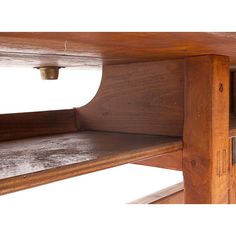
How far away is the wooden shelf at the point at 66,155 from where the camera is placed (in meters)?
0.61

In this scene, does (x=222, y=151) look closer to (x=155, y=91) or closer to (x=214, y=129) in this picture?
(x=214, y=129)

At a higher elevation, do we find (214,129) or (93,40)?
(93,40)

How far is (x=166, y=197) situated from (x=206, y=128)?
61cm

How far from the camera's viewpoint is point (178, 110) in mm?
1084

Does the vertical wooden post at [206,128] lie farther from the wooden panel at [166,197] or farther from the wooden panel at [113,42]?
the wooden panel at [166,197]

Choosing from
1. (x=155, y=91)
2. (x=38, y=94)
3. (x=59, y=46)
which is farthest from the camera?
(x=38, y=94)

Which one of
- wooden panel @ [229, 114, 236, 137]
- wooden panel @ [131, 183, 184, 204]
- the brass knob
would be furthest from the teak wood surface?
wooden panel @ [131, 183, 184, 204]

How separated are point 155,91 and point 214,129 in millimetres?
238

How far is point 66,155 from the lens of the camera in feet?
2.56

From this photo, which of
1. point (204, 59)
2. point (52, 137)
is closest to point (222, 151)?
point (204, 59)

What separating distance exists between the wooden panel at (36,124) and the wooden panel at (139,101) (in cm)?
6

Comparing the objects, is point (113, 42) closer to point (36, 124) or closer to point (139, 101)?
point (139, 101)

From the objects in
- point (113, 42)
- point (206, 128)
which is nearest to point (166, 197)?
point (206, 128)

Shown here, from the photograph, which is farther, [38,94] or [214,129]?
[38,94]
